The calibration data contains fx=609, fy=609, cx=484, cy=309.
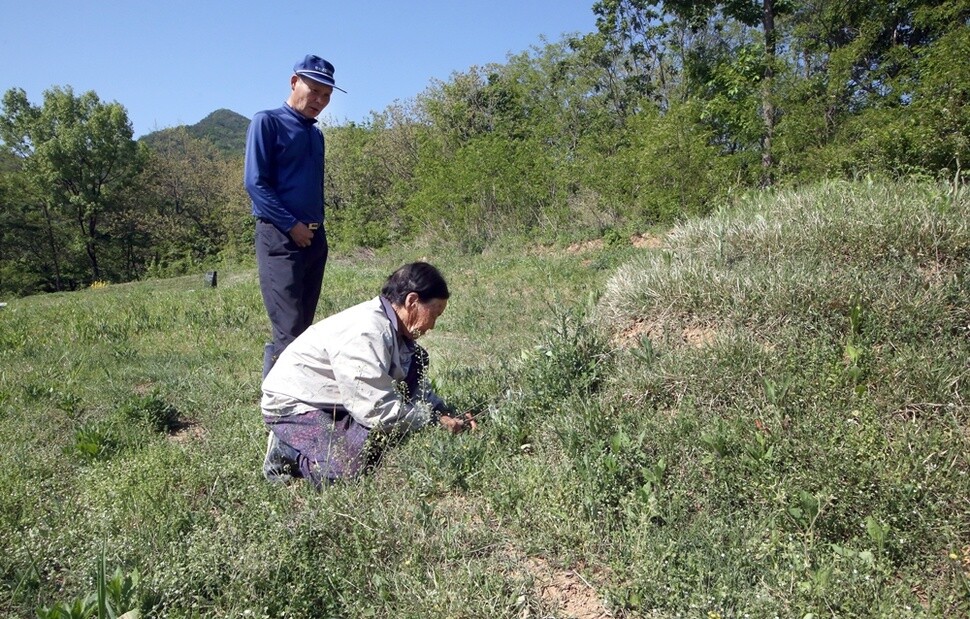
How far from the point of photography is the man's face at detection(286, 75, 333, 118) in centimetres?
363

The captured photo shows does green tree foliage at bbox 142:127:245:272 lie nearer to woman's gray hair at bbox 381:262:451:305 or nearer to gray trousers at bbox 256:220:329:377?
gray trousers at bbox 256:220:329:377

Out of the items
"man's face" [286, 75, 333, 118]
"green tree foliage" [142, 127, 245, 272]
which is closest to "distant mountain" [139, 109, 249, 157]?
"green tree foliage" [142, 127, 245, 272]

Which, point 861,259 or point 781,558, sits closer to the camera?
point 781,558

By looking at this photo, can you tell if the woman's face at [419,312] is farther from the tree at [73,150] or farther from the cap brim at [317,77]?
the tree at [73,150]

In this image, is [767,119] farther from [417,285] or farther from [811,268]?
[417,285]

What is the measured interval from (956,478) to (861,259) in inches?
60.6

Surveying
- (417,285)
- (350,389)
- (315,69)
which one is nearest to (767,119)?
(315,69)

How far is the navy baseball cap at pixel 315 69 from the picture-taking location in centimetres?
359

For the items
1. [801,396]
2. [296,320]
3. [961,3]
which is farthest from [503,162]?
[801,396]

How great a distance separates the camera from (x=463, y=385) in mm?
3645

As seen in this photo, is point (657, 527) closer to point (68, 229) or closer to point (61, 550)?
point (61, 550)

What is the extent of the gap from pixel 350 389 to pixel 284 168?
1719 mm

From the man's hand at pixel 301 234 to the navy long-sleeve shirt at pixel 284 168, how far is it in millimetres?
25

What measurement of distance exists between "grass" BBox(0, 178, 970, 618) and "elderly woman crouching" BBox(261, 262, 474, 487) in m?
0.13
